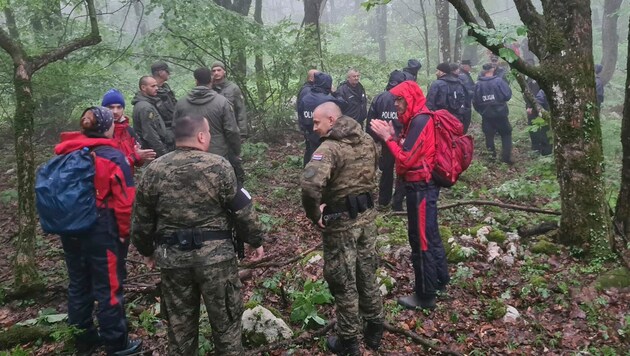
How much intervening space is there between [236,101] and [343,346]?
5.35m

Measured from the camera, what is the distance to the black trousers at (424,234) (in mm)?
5035

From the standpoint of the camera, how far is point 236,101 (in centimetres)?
832

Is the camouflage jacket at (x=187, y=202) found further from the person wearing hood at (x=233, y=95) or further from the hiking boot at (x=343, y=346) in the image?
the person wearing hood at (x=233, y=95)

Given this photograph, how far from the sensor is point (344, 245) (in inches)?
169

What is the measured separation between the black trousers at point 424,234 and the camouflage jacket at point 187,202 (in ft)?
7.02

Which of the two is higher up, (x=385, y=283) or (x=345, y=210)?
(x=345, y=210)

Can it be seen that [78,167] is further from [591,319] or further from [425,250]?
[591,319]

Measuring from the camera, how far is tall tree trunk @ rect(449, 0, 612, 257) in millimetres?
5168

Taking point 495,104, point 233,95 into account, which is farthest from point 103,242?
point 495,104

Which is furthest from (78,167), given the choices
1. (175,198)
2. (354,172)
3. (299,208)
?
(299,208)

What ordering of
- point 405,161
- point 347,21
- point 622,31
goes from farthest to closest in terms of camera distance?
A: 1. point 347,21
2. point 622,31
3. point 405,161

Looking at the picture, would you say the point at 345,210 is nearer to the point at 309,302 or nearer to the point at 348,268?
the point at 348,268

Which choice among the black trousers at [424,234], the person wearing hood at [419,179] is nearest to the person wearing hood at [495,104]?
the person wearing hood at [419,179]

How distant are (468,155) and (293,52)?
25.1 ft
